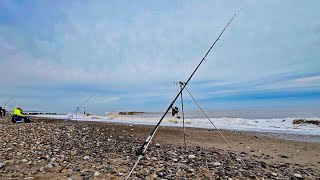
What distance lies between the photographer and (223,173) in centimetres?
731

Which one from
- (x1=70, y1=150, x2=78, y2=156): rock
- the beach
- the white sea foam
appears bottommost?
the beach

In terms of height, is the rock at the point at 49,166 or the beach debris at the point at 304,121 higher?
the beach debris at the point at 304,121

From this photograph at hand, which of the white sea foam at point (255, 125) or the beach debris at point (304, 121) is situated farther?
the beach debris at point (304, 121)

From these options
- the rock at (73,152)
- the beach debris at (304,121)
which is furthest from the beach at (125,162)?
the beach debris at (304,121)

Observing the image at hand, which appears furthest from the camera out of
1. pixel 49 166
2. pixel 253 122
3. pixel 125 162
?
pixel 253 122

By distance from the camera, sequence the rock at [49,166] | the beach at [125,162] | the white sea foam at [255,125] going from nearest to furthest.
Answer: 1. the beach at [125,162]
2. the rock at [49,166]
3. the white sea foam at [255,125]

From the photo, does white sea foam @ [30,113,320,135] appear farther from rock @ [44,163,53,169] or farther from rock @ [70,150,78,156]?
rock @ [44,163,53,169]

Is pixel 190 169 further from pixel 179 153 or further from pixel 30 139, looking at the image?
pixel 30 139

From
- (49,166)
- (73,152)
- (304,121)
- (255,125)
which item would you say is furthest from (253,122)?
(49,166)

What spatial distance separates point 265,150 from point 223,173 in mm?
5630

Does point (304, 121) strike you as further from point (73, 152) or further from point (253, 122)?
point (73, 152)

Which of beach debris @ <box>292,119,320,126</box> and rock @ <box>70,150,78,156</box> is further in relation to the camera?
beach debris @ <box>292,119,320,126</box>

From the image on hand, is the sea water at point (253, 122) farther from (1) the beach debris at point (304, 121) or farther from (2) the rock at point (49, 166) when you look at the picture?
(2) the rock at point (49, 166)

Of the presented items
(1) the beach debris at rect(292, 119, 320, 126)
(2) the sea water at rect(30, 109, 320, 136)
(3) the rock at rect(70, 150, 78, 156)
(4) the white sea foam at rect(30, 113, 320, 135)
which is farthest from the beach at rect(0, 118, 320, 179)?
(1) the beach debris at rect(292, 119, 320, 126)
